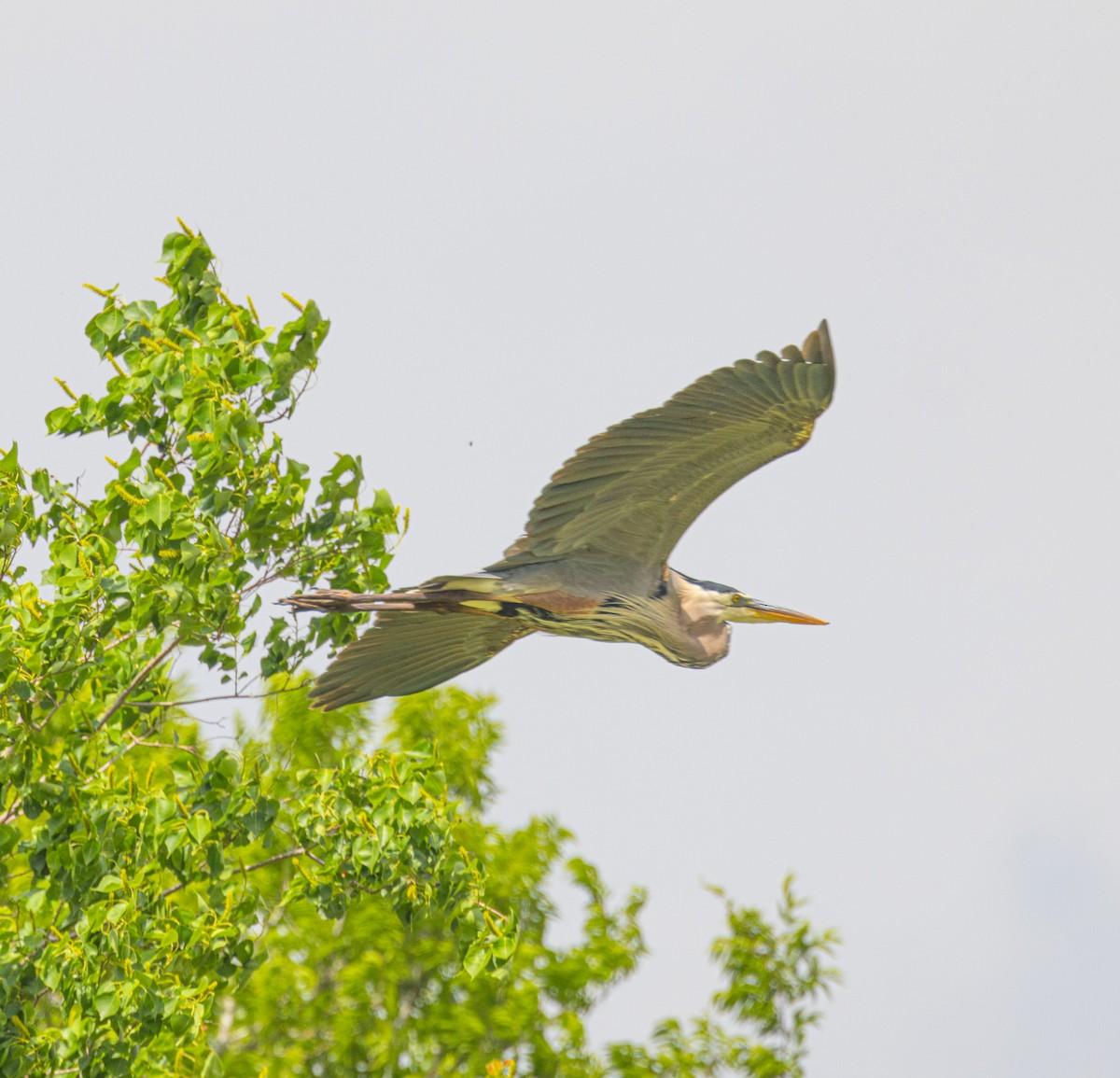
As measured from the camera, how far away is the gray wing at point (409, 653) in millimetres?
7176

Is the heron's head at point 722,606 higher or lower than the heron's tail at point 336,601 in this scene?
higher

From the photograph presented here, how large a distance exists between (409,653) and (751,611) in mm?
1421

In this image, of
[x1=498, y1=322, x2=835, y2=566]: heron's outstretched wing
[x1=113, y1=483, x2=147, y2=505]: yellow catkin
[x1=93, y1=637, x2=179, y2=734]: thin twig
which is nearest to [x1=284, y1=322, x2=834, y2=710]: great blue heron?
[x1=498, y1=322, x2=835, y2=566]: heron's outstretched wing

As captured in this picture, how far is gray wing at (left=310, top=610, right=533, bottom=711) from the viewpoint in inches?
283

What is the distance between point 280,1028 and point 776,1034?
3.18 m

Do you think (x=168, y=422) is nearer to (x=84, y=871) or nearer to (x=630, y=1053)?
(x=84, y=871)

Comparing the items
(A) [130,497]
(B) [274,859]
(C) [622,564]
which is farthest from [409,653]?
(A) [130,497]

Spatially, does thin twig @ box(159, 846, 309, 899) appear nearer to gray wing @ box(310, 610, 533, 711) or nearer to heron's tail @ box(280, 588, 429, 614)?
heron's tail @ box(280, 588, 429, 614)

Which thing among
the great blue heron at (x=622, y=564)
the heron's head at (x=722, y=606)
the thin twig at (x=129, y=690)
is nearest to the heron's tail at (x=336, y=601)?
the great blue heron at (x=622, y=564)

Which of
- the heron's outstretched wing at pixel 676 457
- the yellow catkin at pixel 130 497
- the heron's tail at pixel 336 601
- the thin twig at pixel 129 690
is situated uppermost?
the heron's outstretched wing at pixel 676 457

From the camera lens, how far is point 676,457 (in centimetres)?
611

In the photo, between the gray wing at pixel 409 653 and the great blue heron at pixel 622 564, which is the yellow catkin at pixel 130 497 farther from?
the gray wing at pixel 409 653

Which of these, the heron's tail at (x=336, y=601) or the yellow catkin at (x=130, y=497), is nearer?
the yellow catkin at (x=130, y=497)

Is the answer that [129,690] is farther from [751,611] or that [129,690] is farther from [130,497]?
[751,611]
